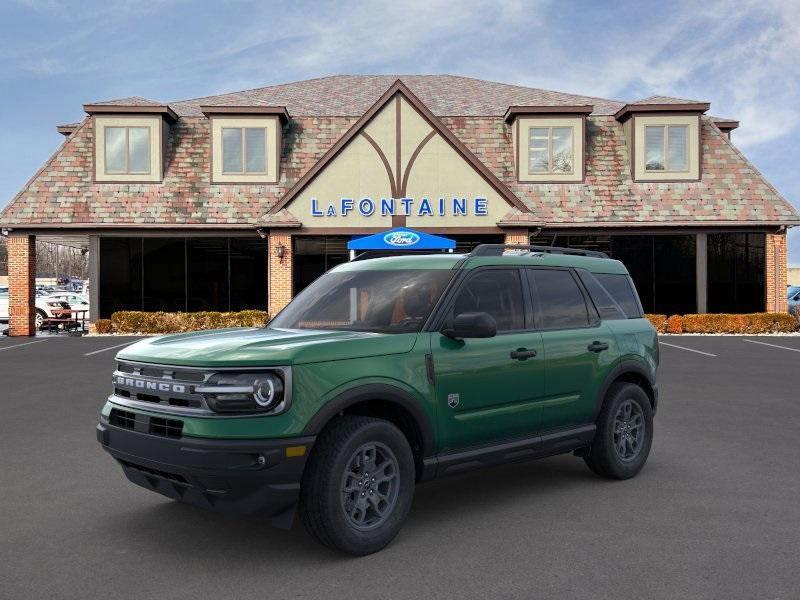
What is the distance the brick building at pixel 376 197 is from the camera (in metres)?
23.1

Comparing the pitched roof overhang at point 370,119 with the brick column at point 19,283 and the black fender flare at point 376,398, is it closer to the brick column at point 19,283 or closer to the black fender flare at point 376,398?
the brick column at point 19,283

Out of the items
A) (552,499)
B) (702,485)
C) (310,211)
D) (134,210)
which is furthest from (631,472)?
(134,210)

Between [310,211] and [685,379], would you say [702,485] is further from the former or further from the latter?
[310,211]

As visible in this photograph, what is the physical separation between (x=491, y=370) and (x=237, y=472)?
2.00m

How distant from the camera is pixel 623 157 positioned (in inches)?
1005

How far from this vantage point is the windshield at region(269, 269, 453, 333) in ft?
17.6

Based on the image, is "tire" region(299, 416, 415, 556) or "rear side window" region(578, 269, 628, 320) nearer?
"tire" region(299, 416, 415, 556)

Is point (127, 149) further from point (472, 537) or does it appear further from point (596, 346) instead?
point (472, 537)

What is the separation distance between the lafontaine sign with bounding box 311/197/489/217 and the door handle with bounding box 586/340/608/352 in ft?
55.8

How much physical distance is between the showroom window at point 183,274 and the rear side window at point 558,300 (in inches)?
755

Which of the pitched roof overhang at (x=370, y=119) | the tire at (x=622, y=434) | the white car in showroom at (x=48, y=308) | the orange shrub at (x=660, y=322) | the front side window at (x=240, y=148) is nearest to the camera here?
the tire at (x=622, y=434)

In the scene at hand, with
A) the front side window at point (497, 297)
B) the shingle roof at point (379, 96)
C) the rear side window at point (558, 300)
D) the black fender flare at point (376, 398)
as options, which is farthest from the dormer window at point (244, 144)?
the black fender flare at point (376, 398)

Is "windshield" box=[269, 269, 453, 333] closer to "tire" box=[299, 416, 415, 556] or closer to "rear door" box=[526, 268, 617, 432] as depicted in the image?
"tire" box=[299, 416, 415, 556]

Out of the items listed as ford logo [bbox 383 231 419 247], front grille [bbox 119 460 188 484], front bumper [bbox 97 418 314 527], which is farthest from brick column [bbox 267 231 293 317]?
front bumper [bbox 97 418 314 527]
